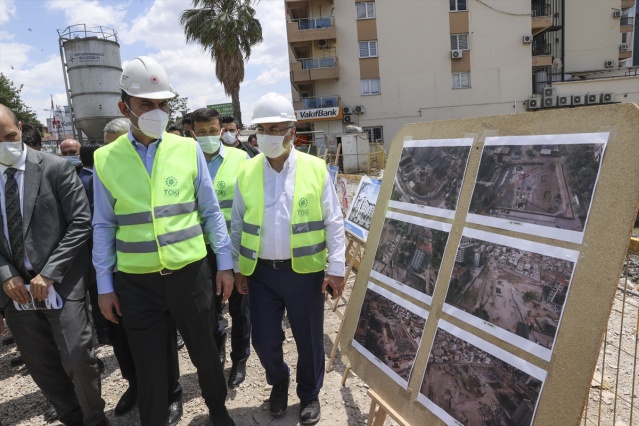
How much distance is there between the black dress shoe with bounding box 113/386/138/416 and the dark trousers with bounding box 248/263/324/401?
1.21 m

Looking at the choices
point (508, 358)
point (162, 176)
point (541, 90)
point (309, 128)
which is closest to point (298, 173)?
point (162, 176)

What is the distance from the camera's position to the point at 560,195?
1487 mm

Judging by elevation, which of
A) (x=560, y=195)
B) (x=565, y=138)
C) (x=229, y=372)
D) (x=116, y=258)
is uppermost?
(x=565, y=138)

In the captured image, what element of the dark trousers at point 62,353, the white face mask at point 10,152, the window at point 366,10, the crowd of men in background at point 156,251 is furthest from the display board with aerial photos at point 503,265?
the window at point 366,10

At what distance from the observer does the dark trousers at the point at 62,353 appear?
97.7 inches

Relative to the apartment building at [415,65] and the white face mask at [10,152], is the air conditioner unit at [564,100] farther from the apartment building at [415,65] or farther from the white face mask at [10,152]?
the white face mask at [10,152]

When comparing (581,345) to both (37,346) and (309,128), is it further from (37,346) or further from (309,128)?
(309,128)

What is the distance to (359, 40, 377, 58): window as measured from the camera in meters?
25.5

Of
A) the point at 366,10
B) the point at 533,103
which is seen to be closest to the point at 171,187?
the point at 366,10

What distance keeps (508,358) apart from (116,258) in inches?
85.2

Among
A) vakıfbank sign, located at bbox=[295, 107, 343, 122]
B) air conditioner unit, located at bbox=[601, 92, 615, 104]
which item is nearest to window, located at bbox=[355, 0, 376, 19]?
vakıfbank sign, located at bbox=[295, 107, 343, 122]

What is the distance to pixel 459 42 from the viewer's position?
25.7 meters

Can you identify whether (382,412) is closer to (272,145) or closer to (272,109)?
(272,145)

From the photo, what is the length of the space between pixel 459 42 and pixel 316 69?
9.31 m
